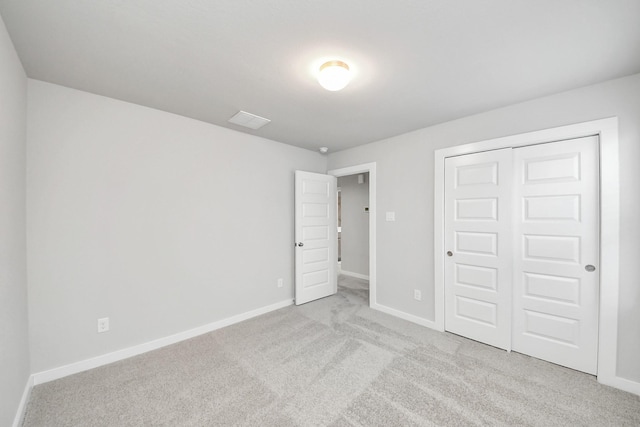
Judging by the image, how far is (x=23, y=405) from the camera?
5.61ft

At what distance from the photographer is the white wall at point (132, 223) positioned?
2.04m

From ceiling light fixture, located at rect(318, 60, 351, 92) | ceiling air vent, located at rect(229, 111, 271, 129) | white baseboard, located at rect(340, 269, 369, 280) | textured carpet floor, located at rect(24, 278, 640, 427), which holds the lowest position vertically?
white baseboard, located at rect(340, 269, 369, 280)

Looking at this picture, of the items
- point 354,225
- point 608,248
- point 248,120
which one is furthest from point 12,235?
point 354,225

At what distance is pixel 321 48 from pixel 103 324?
117 inches

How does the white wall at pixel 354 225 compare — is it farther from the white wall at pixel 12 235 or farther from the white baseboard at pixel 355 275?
the white wall at pixel 12 235

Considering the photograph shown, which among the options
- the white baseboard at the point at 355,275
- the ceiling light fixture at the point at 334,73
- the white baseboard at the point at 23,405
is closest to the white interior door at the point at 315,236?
the white baseboard at the point at 355,275

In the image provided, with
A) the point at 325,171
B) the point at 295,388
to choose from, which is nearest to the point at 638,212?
Answer: the point at 295,388

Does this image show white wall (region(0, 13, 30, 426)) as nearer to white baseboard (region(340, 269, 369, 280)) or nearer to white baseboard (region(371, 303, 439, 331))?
white baseboard (region(371, 303, 439, 331))

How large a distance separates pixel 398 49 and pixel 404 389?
8.12 ft

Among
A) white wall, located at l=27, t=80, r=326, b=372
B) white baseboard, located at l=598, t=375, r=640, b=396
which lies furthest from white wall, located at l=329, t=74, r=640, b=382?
white wall, located at l=27, t=80, r=326, b=372

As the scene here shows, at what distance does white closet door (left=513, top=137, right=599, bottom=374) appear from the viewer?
6.95 feet

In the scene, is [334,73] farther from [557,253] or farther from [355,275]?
[355,275]

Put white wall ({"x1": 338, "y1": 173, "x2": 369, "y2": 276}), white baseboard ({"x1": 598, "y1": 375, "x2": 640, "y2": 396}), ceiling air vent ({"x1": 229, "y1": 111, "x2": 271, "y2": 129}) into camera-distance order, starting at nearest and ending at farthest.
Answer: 1. white baseboard ({"x1": 598, "y1": 375, "x2": 640, "y2": 396})
2. ceiling air vent ({"x1": 229, "y1": 111, "x2": 271, "y2": 129})
3. white wall ({"x1": 338, "y1": 173, "x2": 369, "y2": 276})

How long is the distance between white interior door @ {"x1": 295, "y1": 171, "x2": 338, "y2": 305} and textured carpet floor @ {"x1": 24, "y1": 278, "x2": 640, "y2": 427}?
1.17 metres
